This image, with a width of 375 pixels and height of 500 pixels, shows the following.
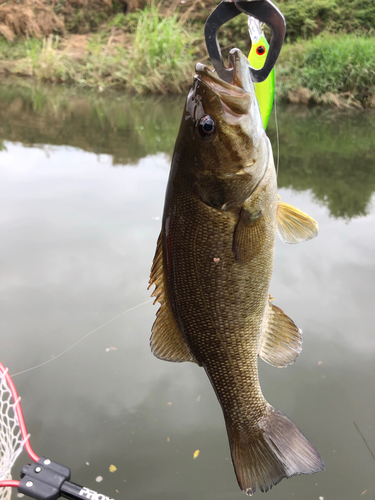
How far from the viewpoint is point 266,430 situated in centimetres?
129

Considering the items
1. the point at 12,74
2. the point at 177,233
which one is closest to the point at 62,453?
the point at 177,233

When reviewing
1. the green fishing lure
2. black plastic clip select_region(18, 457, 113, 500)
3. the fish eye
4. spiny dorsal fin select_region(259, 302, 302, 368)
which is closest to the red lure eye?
the green fishing lure

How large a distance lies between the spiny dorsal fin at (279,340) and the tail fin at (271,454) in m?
0.20

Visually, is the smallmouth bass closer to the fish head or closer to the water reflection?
the fish head

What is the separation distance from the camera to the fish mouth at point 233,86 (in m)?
1.01

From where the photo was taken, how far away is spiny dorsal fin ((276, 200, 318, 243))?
127 cm

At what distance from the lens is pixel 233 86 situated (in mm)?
1024

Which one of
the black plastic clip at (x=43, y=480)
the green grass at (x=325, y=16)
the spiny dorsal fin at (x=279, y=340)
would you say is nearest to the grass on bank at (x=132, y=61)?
the green grass at (x=325, y=16)

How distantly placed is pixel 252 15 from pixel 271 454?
1.32 metres

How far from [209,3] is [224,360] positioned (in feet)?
57.2

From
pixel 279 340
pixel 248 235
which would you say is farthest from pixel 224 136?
pixel 279 340

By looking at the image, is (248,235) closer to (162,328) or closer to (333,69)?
(162,328)

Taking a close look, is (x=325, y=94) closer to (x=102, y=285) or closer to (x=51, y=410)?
(x=102, y=285)

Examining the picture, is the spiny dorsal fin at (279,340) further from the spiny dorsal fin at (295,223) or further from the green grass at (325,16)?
the green grass at (325,16)
